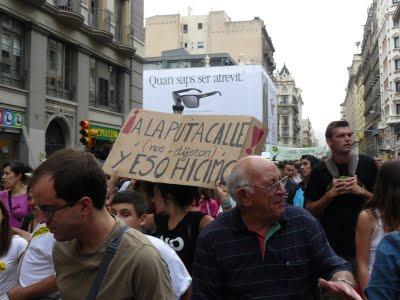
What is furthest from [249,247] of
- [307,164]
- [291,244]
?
[307,164]

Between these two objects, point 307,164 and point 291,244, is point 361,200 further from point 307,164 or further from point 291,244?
point 307,164

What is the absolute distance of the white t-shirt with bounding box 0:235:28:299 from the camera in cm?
399

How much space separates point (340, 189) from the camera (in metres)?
4.60

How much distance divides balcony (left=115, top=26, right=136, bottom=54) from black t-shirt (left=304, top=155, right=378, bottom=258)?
2146 cm

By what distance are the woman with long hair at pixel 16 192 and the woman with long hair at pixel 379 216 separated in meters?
4.02

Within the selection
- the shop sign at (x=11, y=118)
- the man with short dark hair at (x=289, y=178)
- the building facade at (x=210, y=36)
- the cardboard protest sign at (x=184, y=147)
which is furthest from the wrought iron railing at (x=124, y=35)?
the building facade at (x=210, y=36)

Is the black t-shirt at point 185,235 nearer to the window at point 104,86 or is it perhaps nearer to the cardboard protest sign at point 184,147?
the cardboard protest sign at point 184,147

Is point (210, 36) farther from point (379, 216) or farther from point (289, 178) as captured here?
point (379, 216)

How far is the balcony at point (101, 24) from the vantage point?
22.8m

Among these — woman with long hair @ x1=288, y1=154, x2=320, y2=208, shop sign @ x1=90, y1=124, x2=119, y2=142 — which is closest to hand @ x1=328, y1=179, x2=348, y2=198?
woman with long hair @ x1=288, y1=154, x2=320, y2=208

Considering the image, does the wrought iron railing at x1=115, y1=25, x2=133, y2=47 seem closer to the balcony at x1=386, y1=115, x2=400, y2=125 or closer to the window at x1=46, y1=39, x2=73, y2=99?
the window at x1=46, y1=39, x2=73, y2=99

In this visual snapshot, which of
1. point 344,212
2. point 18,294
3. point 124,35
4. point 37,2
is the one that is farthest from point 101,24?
point 18,294

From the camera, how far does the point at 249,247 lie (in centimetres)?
284

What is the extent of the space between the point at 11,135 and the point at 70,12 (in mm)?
5320
